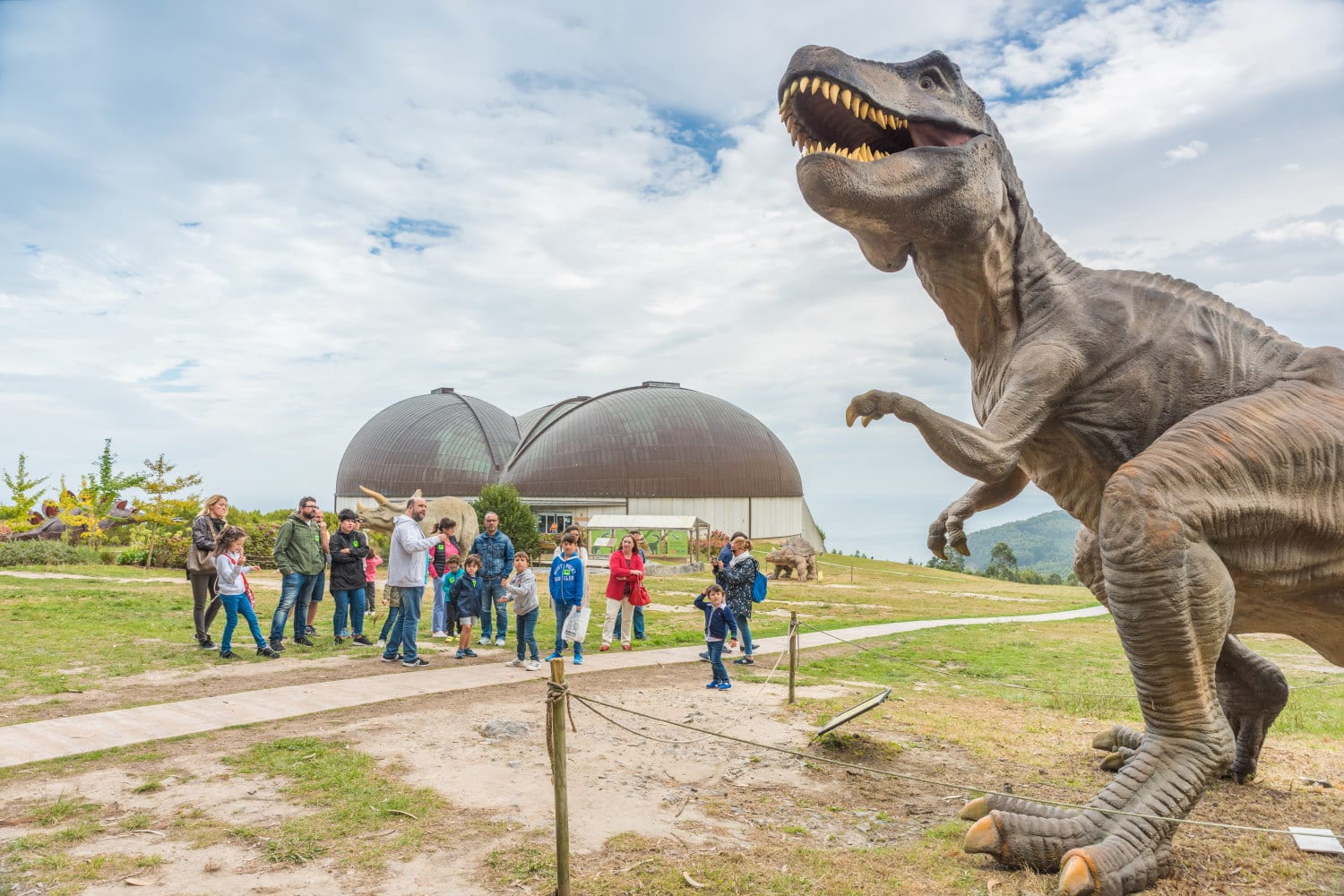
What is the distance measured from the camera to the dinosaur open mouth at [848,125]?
3549 mm

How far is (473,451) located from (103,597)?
36041 mm

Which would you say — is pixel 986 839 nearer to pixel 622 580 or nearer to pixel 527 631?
pixel 527 631

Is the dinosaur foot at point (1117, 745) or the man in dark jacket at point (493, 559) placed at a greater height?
the man in dark jacket at point (493, 559)

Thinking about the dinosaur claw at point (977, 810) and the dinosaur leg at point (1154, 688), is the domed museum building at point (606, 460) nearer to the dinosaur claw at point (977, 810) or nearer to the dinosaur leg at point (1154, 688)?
the dinosaur claw at point (977, 810)

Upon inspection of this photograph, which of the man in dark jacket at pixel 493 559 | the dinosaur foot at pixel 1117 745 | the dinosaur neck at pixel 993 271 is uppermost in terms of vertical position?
the dinosaur neck at pixel 993 271

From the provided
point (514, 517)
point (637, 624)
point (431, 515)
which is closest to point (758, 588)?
point (637, 624)

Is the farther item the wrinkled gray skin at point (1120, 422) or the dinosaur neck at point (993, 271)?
the dinosaur neck at point (993, 271)

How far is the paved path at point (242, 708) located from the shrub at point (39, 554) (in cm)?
1603

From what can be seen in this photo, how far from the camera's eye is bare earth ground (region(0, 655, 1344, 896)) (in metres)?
3.55

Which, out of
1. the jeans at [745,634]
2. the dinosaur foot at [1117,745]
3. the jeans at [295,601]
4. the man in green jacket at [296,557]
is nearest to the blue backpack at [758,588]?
the jeans at [745,634]

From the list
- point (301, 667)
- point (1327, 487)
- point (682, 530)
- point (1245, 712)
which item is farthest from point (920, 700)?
point (682, 530)

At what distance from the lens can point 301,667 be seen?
8797mm

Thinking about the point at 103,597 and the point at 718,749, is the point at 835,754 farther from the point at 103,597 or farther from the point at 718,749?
the point at 103,597

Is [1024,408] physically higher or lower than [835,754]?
higher
